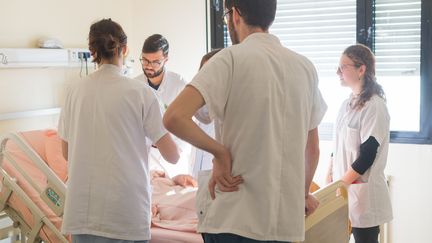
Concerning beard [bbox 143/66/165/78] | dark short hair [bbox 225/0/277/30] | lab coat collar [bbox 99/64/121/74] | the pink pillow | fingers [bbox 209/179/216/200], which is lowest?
the pink pillow

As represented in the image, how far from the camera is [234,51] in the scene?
4.40 feet

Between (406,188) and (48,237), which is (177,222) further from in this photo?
(406,188)

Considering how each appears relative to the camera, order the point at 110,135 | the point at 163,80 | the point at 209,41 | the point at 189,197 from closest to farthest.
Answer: the point at 110,135
the point at 189,197
the point at 163,80
the point at 209,41

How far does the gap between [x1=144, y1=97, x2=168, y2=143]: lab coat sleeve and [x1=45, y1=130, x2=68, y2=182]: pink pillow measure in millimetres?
946

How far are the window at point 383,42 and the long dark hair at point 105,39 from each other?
2338 millimetres

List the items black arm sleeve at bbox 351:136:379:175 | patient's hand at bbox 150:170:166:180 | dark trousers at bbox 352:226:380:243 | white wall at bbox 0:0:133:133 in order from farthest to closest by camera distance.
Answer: white wall at bbox 0:0:133:133 < patient's hand at bbox 150:170:166:180 < dark trousers at bbox 352:226:380:243 < black arm sleeve at bbox 351:136:379:175

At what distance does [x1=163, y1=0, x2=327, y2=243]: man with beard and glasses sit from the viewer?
1.31 metres

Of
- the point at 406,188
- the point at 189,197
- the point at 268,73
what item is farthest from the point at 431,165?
the point at 268,73

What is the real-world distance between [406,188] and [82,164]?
8.45 feet

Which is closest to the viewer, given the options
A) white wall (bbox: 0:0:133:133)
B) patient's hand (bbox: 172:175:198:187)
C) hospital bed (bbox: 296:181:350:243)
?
hospital bed (bbox: 296:181:350:243)

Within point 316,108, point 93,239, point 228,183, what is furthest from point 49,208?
point 316,108

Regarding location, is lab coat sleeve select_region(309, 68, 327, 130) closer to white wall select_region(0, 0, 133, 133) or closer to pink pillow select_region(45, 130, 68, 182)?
pink pillow select_region(45, 130, 68, 182)

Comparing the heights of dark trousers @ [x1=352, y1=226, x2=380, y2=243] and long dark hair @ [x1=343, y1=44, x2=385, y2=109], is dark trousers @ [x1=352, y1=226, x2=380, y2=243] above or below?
below

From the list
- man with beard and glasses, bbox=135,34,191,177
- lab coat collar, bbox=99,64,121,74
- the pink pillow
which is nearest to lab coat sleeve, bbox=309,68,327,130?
lab coat collar, bbox=99,64,121,74
